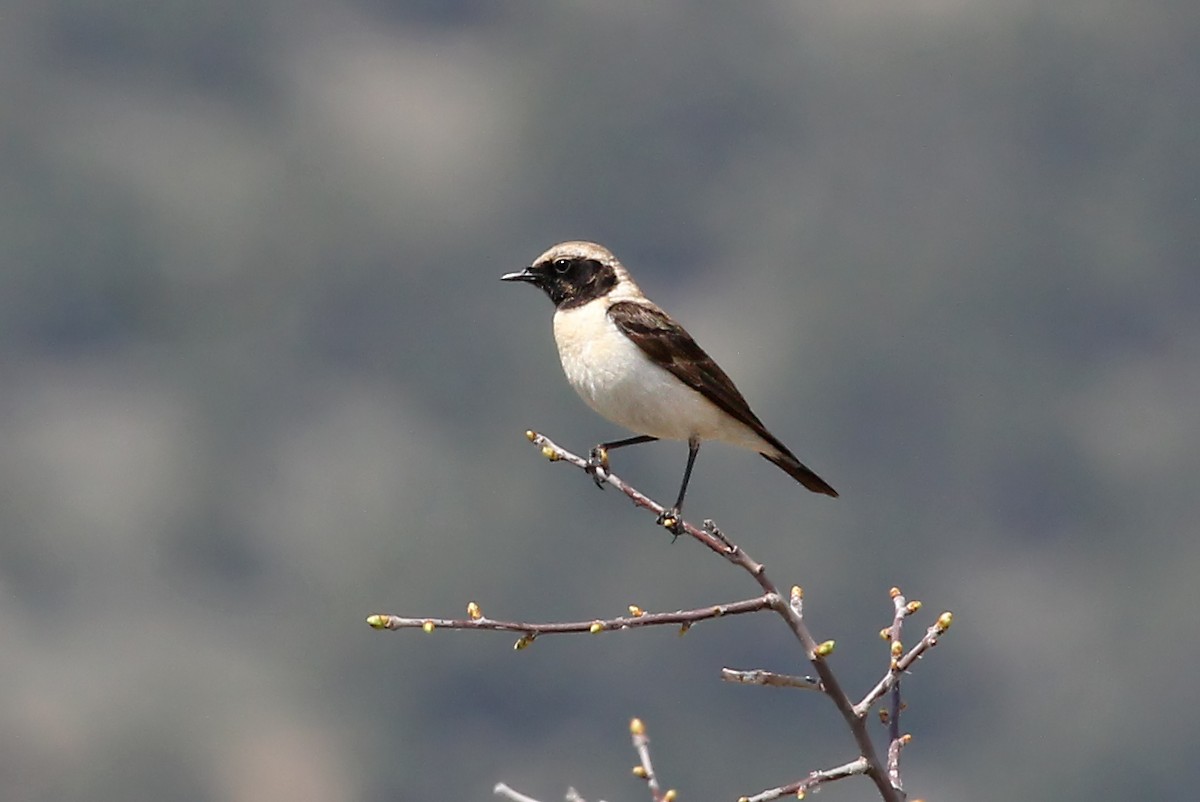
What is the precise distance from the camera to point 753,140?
616ft

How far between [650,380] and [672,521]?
3.78 ft

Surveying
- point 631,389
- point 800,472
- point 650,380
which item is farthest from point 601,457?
point 800,472

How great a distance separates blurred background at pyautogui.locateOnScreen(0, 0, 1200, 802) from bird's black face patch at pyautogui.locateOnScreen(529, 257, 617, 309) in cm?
11154

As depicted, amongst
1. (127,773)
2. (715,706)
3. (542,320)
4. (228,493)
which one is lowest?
(127,773)

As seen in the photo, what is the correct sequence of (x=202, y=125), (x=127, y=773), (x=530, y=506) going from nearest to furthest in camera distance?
(x=127, y=773), (x=530, y=506), (x=202, y=125)

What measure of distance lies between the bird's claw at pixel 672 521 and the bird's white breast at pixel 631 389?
883 millimetres

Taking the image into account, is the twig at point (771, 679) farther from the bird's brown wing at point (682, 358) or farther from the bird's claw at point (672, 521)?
the bird's brown wing at point (682, 358)

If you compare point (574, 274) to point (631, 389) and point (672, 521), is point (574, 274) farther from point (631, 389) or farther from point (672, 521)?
point (672, 521)

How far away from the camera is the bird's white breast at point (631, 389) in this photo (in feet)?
27.8

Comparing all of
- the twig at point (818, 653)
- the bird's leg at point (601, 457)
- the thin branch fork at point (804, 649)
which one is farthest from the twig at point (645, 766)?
the bird's leg at point (601, 457)

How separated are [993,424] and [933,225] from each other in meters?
24.7

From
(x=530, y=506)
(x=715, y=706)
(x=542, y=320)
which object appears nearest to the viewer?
(x=715, y=706)

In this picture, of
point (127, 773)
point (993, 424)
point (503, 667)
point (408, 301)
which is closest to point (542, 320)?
point (408, 301)

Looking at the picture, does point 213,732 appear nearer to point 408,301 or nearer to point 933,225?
point 408,301
